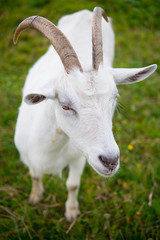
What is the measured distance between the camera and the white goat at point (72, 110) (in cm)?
210

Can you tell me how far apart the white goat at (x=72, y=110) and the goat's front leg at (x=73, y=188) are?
9 centimetres

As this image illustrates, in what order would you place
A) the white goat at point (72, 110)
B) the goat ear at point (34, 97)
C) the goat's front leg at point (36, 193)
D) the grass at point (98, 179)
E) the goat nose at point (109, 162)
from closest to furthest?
the goat nose at point (109, 162) → the white goat at point (72, 110) → the goat ear at point (34, 97) → the grass at point (98, 179) → the goat's front leg at point (36, 193)

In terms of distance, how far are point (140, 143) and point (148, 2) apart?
19.7 feet

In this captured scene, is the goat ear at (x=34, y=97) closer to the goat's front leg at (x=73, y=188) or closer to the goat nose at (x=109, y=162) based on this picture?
the goat nose at (x=109, y=162)

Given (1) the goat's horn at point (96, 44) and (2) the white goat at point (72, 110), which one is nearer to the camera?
(2) the white goat at point (72, 110)

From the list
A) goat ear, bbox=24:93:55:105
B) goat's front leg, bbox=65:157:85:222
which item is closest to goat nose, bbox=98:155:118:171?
goat ear, bbox=24:93:55:105

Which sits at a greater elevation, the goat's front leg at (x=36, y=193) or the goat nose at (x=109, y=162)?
the goat nose at (x=109, y=162)

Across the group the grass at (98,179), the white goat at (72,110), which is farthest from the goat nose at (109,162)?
the grass at (98,179)

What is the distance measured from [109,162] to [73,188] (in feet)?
5.18

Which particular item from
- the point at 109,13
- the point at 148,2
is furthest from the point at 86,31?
the point at 148,2

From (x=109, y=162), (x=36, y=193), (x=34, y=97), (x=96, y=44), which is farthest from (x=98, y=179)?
(x=96, y=44)

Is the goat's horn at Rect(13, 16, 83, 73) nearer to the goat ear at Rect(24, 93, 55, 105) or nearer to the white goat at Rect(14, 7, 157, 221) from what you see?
the white goat at Rect(14, 7, 157, 221)

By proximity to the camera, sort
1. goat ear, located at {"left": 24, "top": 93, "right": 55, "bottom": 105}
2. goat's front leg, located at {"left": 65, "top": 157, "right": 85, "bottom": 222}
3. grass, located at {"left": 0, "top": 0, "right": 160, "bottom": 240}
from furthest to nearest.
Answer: goat's front leg, located at {"left": 65, "top": 157, "right": 85, "bottom": 222}, grass, located at {"left": 0, "top": 0, "right": 160, "bottom": 240}, goat ear, located at {"left": 24, "top": 93, "right": 55, "bottom": 105}

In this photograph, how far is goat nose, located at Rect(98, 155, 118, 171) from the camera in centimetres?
200
